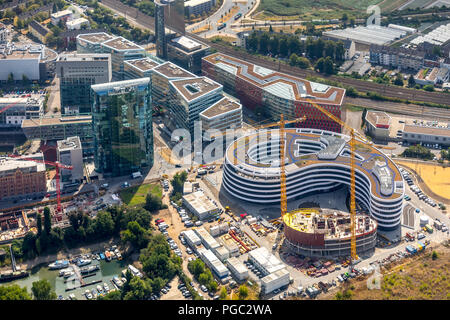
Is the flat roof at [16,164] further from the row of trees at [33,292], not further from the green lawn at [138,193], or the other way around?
the row of trees at [33,292]

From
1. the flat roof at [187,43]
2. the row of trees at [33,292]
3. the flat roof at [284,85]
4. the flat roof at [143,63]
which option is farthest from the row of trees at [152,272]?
the flat roof at [187,43]

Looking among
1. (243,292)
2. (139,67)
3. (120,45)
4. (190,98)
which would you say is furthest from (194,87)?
(243,292)

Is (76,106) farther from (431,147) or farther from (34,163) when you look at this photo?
(431,147)

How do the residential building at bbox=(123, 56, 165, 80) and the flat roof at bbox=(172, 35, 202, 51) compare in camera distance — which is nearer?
the residential building at bbox=(123, 56, 165, 80)

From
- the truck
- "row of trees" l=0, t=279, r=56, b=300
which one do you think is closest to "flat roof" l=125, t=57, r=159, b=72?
the truck

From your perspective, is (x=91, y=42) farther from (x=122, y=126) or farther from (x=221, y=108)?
(x=122, y=126)

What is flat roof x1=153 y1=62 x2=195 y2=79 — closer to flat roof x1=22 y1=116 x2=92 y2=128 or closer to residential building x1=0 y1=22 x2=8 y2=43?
flat roof x1=22 y1=116 x2=92 y2=128
